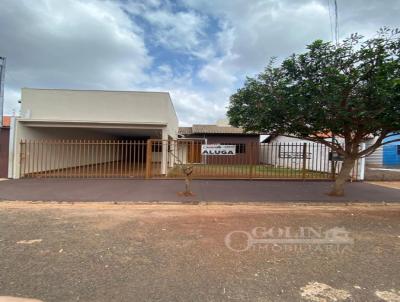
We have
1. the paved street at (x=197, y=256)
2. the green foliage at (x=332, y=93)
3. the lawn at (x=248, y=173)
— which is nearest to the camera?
the paved street at (x=197, y=256)

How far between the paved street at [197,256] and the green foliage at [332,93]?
9.17ft

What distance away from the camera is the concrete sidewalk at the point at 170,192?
8648 millimetres

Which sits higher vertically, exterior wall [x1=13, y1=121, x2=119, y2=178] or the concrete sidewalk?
exterior wall [x1=13, y1=121, x2=119, y2=178]

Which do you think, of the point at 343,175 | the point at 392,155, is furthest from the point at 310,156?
the point at 343,175

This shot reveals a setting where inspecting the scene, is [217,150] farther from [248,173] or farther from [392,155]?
[392,155]

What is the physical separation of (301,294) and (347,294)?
0.51m

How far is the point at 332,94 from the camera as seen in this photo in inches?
291

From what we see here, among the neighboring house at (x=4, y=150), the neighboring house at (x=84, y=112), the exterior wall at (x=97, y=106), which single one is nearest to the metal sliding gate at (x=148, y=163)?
the neighboring house at (x=84, y=112)

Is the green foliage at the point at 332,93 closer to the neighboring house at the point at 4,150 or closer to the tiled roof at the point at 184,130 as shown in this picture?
the neighboring house at the point at 4,150

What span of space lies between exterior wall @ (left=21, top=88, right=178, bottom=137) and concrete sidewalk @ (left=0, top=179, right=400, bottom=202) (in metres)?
3.46

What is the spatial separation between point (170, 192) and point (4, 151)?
27.9ft

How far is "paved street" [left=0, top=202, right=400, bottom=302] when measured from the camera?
312 centimetres

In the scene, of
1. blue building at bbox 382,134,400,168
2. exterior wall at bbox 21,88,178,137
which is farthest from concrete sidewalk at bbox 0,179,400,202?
blue building at bbox 382,134,400,168

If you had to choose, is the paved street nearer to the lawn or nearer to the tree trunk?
the tree trunk
